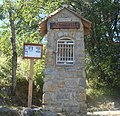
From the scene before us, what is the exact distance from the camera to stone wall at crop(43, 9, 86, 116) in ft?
33.1

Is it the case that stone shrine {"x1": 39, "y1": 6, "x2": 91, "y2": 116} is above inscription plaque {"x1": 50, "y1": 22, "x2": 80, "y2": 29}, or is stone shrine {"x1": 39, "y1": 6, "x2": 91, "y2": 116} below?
below

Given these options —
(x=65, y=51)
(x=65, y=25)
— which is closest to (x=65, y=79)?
(x=65, y=51)

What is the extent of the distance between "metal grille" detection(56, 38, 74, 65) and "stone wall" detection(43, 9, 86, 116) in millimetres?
124

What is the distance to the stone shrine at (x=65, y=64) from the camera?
1012 cm

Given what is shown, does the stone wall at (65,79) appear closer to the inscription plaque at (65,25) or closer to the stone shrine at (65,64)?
the stone shrine at (65,64)

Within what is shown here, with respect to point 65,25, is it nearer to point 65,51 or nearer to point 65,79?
point 65,51

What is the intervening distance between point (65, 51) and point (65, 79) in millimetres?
959

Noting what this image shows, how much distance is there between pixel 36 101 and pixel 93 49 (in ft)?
22.3

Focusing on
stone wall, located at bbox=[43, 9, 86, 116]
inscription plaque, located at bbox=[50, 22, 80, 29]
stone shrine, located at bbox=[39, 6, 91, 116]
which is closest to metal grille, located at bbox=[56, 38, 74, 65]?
stone shrine, located at bbox=[39, 6, 91, 116]

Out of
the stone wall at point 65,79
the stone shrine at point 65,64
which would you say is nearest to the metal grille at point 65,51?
the stone shrine at point 65,64

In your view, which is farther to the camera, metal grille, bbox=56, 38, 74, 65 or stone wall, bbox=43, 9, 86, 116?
metal grille, bbox=56, 38, 74, 65

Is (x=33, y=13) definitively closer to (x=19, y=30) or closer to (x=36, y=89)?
(x=19, y=30)

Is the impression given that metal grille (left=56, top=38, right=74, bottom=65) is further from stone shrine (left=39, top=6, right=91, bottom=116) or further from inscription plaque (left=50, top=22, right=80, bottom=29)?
inscription plaque (left=50, top=22, right=80, bottom=29)

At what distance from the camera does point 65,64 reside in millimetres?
10328
